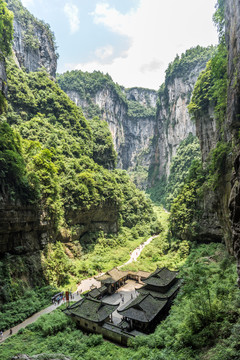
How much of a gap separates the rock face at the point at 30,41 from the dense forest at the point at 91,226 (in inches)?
54.0

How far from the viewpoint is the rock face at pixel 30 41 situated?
44875mm

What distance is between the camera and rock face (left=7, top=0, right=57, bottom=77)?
147ft

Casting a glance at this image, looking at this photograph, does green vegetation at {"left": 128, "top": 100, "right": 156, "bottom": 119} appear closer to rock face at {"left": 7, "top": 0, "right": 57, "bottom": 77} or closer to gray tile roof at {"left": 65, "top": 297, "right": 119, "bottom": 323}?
rock face at {"left": 7, "top": 0, "right": 57, "bottom": 77}

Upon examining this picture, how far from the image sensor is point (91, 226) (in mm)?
33875

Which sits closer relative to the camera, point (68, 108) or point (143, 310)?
point (143, 310)

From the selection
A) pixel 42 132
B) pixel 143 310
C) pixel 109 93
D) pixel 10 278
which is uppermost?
pixel 109 93

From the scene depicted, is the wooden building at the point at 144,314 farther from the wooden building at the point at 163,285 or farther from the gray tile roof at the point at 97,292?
the gray tile roof at the point at 97,292

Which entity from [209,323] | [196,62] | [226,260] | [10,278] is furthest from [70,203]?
[196,62]

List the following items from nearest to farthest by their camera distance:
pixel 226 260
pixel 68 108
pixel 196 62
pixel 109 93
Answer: pixel 226 260 → pixel 68 108 → pixel 196 62 → pixel 109 93

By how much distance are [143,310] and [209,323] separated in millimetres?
5999

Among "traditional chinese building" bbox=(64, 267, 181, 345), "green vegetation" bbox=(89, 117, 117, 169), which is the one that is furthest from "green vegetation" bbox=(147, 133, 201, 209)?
"traditional chinese building" bbox=(64, 267, 181, 345)

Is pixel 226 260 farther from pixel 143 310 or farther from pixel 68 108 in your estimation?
pixel 68 108

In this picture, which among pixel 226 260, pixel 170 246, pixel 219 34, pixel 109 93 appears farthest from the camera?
pixel 109 93

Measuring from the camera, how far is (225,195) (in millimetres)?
15312
